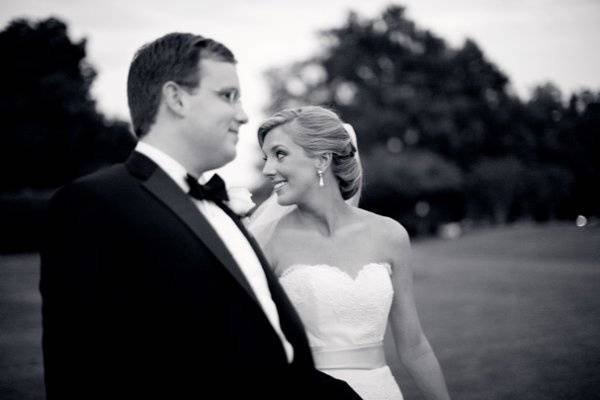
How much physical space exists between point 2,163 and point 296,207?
31.8 metres

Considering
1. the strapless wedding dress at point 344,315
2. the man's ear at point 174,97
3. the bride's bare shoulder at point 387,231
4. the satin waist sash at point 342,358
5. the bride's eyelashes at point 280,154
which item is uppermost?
the man's ear at point 174,97

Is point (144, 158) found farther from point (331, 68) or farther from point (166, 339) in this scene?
point (331, 68)

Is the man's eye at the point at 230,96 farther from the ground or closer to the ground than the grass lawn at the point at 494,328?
farther from the ground

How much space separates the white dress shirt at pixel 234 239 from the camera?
2.00m

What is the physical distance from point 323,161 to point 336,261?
0.71 m

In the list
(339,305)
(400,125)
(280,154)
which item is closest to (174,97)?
(280,154)

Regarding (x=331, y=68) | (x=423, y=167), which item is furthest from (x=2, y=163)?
(x=423, y=167)

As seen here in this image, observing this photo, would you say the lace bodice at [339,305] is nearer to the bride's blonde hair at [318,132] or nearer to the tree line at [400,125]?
the bride's blonde hair at [318,132]

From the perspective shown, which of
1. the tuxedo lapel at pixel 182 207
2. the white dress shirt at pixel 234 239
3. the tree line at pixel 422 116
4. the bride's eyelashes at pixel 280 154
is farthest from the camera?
the tree line at pixel 422 116

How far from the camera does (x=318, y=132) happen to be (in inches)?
145

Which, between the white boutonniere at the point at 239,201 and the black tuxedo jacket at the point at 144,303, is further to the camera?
the white boutonniere at the point at 239,201

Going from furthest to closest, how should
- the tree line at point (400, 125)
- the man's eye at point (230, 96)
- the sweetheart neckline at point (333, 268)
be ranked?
the tree line at point (400, 125), the sweetheart neckline at point (333, 268), the man's eye at point (230, 96)

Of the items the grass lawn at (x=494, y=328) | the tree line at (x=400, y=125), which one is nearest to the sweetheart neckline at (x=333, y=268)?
the grass lawn at (x=494, y=328)

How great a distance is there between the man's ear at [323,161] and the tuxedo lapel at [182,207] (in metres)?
1.83
